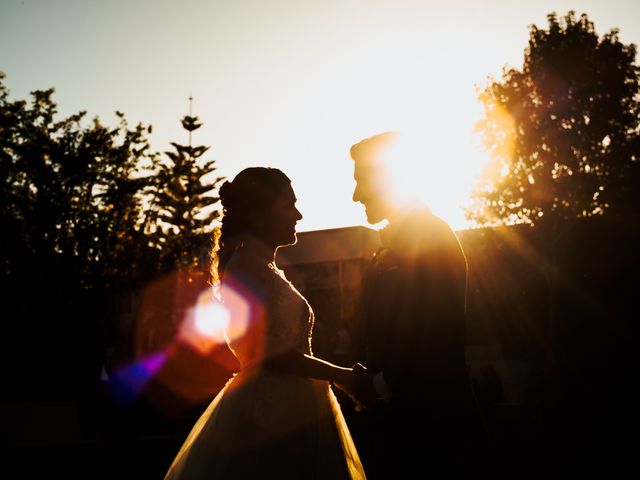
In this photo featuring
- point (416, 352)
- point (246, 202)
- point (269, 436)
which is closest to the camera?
point (416, 352)

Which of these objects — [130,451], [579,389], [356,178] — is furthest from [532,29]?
[356,178]

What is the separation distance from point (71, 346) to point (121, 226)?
19.2ft

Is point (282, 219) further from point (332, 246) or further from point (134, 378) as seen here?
point (332, 246)

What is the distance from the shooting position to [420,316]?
3822 mm

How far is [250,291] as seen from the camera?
4.37m

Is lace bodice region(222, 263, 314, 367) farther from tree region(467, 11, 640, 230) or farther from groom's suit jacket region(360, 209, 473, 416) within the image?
tree region(467, 11, 640, 230)

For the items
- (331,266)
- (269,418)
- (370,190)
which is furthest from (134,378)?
(331,266)

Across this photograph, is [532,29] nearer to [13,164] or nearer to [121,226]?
[121,226]

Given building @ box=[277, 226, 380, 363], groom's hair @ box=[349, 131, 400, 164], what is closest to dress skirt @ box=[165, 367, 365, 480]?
groom's hair @ box=[349, 131, 400, 164]

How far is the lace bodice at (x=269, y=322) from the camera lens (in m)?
4.31

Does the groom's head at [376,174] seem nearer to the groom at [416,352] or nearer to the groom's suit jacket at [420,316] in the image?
the groom at [416,352]

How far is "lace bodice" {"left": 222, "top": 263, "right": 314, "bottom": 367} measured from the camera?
4.31 metres

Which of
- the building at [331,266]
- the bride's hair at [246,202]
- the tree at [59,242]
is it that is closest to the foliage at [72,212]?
the tree at [59,242]

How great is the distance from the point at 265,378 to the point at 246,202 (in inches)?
49.1
